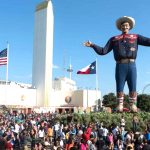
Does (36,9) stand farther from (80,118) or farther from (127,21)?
(127,21)

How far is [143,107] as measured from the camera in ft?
232

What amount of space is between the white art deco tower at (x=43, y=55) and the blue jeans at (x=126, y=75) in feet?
167

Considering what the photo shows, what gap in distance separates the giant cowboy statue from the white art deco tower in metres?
50.8

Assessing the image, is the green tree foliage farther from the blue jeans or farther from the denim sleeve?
the blue jeans

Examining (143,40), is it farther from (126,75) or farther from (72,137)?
(72,137)

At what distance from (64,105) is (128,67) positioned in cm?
5624

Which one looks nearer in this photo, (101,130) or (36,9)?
(101,130)

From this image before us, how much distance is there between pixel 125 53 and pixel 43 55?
51735 millimetres

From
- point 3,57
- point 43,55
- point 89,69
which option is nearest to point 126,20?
point 89,69

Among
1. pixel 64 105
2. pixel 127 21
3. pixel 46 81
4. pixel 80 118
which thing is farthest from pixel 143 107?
pixel 127 21

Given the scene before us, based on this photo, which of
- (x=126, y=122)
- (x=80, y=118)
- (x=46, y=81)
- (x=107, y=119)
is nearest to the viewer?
(x=126, y=122)

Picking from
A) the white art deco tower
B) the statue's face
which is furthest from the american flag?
the statue's face

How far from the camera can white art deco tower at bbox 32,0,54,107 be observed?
2467 inches

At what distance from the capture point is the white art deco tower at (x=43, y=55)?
62.7m
